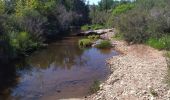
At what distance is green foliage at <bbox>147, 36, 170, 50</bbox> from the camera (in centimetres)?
3951

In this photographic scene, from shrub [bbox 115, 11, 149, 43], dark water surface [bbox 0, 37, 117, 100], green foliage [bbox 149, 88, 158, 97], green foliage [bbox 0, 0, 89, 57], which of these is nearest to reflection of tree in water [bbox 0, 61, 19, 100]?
dark water surface [bbox 0, 37, 117, 100]

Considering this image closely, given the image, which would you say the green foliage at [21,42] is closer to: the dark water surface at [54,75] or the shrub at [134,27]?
the dark water surface at [54,75]

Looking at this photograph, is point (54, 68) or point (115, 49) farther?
point (115, 49)

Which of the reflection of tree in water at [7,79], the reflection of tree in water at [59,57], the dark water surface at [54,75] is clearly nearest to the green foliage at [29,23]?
the reflection of tree in water at [59,57]

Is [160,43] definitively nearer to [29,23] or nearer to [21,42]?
[21,42]

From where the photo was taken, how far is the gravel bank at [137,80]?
814 inches

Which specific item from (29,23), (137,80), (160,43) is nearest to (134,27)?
(160,43)

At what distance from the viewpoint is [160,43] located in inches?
1608

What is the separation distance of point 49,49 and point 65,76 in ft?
65.2

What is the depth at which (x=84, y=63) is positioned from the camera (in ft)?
123

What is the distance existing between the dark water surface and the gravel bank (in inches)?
63.9

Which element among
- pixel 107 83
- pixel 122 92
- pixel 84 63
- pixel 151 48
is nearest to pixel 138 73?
pixel 107 83

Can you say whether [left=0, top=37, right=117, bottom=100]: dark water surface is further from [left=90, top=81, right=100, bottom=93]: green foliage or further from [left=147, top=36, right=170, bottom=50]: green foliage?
[left=147, top=36, right=170, bottom=50]: green foliage

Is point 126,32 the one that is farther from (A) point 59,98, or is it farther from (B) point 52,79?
(A) point 59,98
